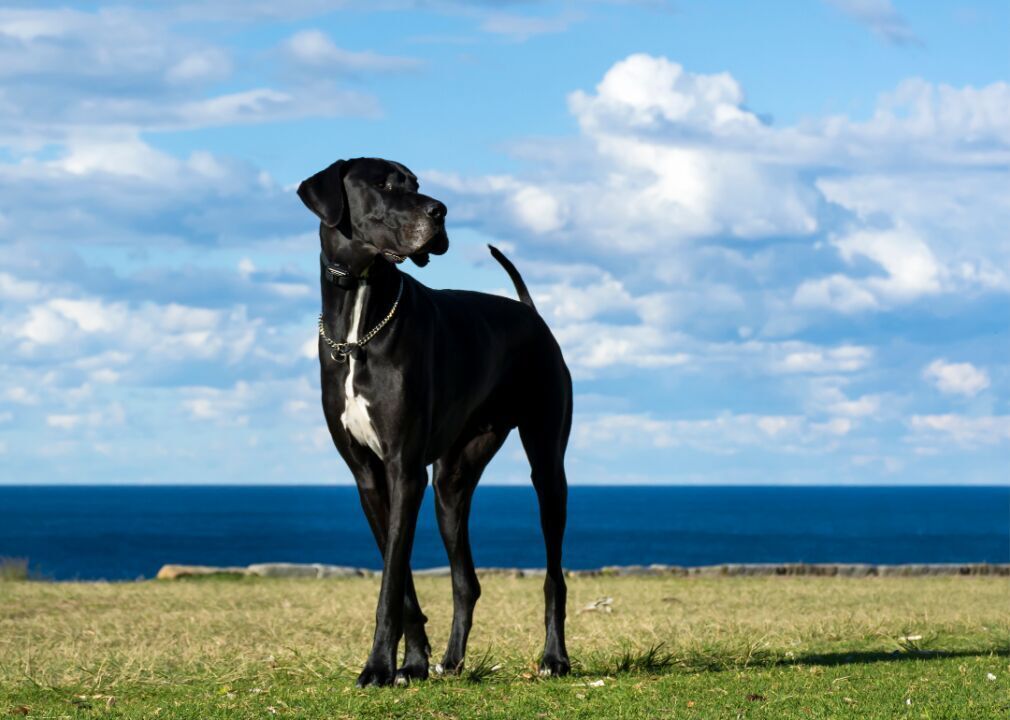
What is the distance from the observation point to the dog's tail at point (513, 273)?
10031mm

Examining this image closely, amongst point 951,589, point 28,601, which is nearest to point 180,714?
point 28,601

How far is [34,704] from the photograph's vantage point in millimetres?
8344

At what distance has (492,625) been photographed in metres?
14.2

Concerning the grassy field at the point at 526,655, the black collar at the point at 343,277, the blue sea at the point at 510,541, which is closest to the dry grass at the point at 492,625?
the grassy field at the point at 526,655

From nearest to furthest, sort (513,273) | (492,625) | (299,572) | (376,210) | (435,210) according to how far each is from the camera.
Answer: (435,210) < (376,210) < (513,273) < (492,625) < (299,572)

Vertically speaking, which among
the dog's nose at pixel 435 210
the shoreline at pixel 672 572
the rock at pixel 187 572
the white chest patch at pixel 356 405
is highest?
the dog's nose at pixel 435 210

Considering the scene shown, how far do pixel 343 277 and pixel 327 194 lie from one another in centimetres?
50

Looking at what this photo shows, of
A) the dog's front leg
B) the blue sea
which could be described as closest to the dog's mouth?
the dog's front leg

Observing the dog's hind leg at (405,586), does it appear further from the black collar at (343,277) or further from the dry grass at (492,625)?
the black collar at (343,277)

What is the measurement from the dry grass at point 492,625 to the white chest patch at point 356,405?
174 cm

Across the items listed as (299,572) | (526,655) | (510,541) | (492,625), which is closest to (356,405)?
(526,655)

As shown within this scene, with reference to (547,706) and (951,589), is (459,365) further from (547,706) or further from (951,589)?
(951,589)

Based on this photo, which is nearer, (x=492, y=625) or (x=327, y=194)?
(x=327, y=194)

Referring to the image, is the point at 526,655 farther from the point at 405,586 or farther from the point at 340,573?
the point at 340,573
